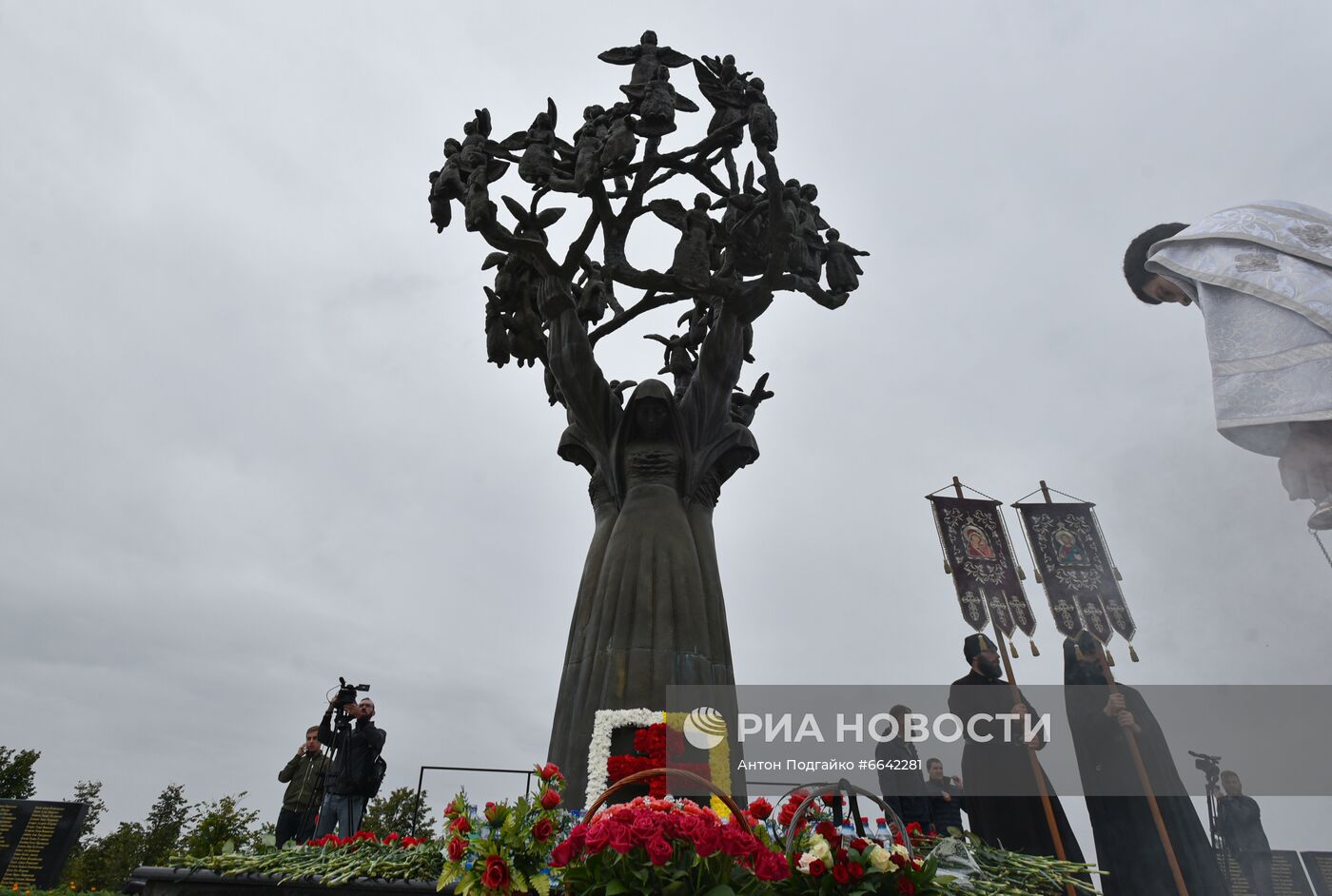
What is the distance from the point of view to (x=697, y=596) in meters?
6.70

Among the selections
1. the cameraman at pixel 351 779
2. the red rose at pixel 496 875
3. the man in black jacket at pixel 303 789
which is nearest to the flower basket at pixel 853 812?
the red rose at pixel 496 875

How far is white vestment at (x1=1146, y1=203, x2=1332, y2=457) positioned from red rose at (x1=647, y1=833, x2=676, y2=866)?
2.88 m

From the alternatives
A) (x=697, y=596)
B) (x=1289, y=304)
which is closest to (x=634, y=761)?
(x=697, y=596)

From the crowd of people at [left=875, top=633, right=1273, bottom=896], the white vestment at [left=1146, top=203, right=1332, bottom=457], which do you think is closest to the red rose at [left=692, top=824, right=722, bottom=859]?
the white vestment at [left=1146, top=203, right=1332, bottom=457]

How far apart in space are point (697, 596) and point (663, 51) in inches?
206

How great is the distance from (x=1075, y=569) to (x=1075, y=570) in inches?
0.5

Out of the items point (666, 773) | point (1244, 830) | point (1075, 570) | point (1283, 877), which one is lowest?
point (1283, 877)

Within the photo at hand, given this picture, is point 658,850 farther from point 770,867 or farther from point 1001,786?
point 1001,786

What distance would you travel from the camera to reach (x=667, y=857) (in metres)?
2.80

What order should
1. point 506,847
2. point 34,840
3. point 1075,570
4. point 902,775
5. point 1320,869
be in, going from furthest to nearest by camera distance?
1. point 34,840
2. point 1320,869
3. point 1075,570
4. point 902,775
5. point 506,847

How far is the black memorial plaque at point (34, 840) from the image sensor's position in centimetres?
1205

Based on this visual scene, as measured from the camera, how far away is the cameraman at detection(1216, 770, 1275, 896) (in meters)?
8.22

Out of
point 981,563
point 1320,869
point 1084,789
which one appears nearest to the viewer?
point 1084,789

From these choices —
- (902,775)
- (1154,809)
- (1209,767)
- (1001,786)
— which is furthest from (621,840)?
(1209,767)
